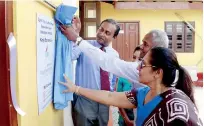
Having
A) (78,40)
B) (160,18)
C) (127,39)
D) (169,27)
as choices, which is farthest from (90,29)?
(78,40)

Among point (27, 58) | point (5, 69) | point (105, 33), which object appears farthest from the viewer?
point (105, 33)

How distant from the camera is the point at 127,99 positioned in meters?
1.82

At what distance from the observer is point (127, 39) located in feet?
34.6

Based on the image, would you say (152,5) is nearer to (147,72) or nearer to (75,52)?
(75,52)

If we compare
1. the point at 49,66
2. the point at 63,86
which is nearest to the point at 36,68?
the point at 49,66

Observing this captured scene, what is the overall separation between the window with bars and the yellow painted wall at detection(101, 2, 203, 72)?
0.50 ft

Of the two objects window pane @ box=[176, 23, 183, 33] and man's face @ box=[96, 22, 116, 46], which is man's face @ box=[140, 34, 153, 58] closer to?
man's face @ box=[96, 22, 116, 46]

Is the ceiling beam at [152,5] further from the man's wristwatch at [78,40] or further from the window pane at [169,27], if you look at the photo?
the man's wristwatch at [78,40]

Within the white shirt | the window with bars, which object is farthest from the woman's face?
the window with bars

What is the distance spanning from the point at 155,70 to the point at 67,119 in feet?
3.48

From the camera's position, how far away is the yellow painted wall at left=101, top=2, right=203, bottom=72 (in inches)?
414

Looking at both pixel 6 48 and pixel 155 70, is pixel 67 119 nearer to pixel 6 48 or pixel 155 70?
pixel 155 70

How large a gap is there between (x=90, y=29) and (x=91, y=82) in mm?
7038

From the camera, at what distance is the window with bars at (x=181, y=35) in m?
10.8
